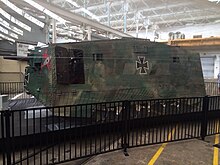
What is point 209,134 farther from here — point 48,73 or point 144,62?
point 48,73

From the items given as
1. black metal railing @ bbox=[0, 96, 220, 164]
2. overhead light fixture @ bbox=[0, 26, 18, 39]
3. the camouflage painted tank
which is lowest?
black metal railing @ bbox=[0, 96, 220, 164]

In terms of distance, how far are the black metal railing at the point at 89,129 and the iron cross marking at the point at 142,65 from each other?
3.17 feet

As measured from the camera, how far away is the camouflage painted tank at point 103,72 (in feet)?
16.1

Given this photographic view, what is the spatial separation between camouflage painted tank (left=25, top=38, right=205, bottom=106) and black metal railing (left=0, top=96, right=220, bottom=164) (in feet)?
1.36

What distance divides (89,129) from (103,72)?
161 cm

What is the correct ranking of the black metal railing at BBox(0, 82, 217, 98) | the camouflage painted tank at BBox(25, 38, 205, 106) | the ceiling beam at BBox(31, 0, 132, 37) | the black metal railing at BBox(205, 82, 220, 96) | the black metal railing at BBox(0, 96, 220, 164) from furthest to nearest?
the black metal railing at BBox(205, 82, 220, 96), the black metal railing at BBox(0, 82, 217, 98), the ceiling beam at BBox(31, 0, 132, 37), the camouflage painted tank at BBox(25, 38, 205, 106), the black metal railing at BBox(0, 96, 220, 164)

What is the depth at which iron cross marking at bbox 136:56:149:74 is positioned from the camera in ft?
18.5

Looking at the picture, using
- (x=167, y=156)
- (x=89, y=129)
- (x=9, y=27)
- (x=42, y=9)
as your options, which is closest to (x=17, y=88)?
(x=9, y=27)

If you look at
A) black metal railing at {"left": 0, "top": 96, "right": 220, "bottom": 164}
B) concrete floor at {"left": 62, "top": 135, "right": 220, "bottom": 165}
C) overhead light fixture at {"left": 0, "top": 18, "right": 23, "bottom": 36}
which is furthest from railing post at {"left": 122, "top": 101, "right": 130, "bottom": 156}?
overhead light fixture at {"left": 0, "top": 18, "right": 23, "bottom": 36}

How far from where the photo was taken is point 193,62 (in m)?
6.60

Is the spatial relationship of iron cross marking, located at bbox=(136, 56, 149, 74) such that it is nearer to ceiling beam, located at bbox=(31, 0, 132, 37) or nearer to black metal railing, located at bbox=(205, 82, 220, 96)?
ceiling beam, located at bbox=(31, 0, 132, 37)

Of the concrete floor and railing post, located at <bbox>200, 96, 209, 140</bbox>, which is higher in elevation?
railing post, located at <bbox>200, 96, 209, 140</bbox>

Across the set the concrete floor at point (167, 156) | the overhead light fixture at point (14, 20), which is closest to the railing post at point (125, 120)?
the concrete floor at point (167, 156)

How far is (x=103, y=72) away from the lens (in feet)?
17.2
